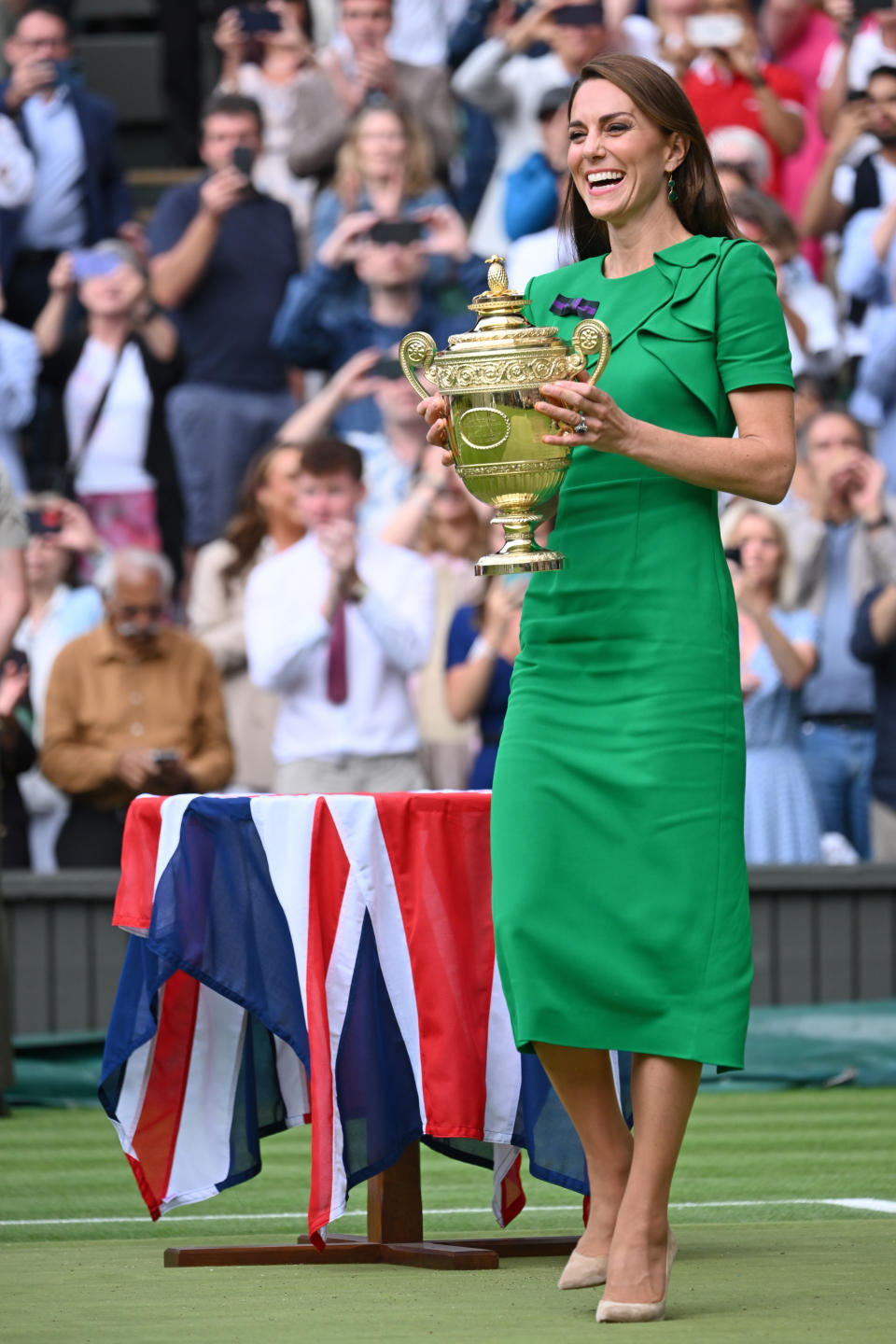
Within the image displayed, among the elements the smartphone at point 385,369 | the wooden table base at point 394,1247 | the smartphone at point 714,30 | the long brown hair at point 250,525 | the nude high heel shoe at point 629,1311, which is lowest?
the wooden table base at point 394,1247

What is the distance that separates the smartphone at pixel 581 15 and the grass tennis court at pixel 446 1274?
16.6 feet

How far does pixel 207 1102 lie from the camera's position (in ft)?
13.3

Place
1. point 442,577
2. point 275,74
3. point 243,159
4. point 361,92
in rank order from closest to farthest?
point 442,577, point 243,159, point 361,92, point 275,74

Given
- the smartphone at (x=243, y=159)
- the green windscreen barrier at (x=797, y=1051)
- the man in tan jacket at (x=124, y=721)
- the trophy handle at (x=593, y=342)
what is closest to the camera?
the trophy handle at (x=593, y=342)

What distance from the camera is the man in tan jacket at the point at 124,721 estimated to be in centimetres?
866

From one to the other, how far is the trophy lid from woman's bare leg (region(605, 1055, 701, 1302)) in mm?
1055

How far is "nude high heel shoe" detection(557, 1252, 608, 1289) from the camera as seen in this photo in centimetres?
341

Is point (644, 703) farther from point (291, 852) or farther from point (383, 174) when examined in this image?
point (383, 174)

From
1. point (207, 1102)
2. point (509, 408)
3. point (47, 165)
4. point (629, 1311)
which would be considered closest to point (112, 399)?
point (47, 165)

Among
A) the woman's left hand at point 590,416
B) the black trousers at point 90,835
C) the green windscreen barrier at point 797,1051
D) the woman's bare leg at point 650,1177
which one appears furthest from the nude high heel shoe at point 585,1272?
the black trousers at point 90,835

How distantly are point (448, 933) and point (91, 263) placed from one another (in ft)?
20.5

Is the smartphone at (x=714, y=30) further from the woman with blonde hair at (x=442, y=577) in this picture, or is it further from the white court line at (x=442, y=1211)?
the white court line at (x=442, y=1211)

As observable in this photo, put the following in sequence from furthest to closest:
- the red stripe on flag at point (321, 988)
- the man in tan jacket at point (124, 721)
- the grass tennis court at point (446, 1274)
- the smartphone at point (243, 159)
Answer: the smartphone at point (243, 159) < the man in tan jacket at point (124, 721) < the red stripe on flag at point (321, 988) < the grass tennis court at point (446, 1274)

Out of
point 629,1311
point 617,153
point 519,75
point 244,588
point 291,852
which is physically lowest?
point 629,1311
